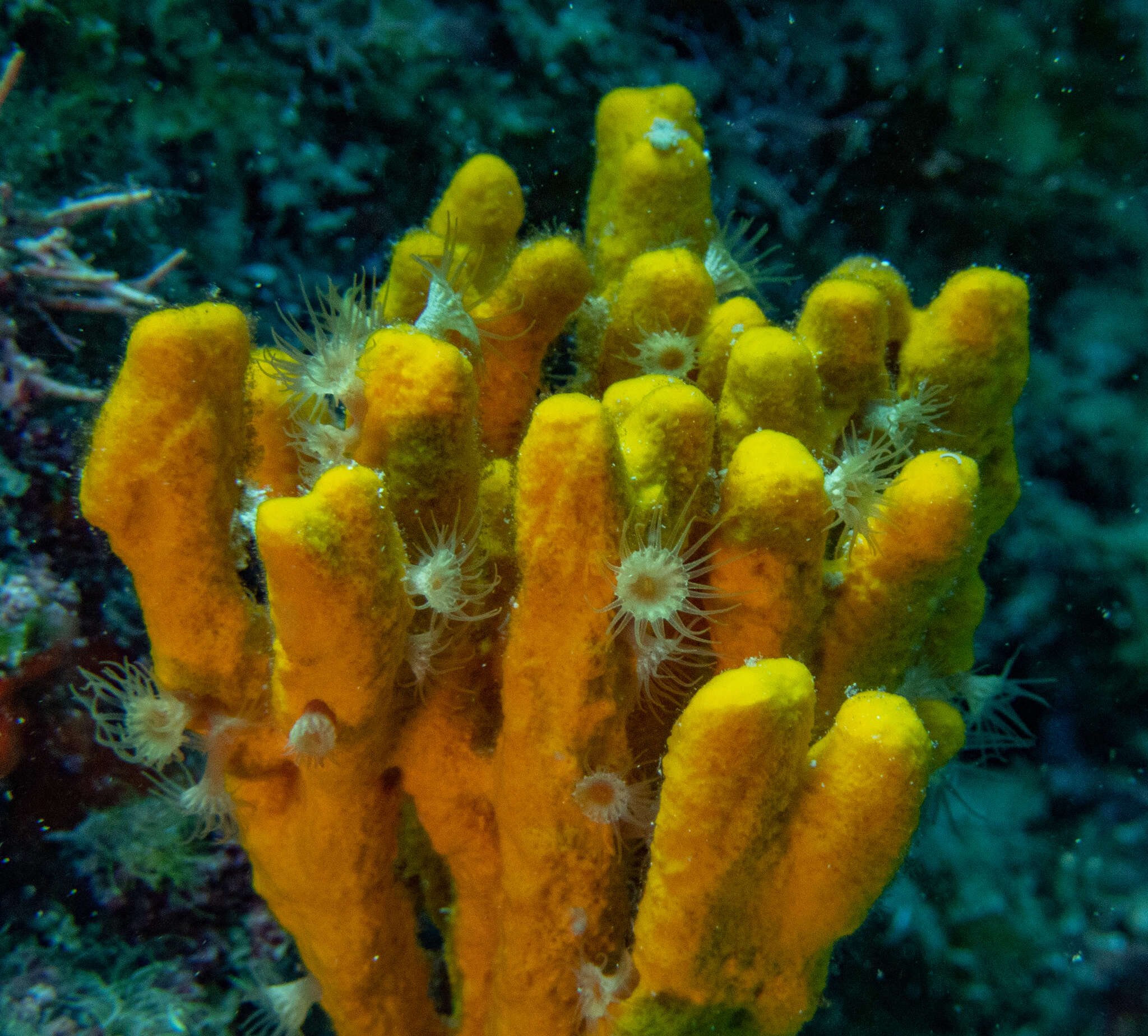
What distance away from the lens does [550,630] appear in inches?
62.7

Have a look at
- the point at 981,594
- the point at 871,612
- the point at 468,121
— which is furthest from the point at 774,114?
the point at 871,612

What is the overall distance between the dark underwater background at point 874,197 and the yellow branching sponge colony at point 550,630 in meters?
1.63

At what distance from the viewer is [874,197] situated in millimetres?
3688

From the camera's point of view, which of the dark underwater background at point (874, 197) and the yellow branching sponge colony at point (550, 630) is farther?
the dark underwater background at point (874, 197)

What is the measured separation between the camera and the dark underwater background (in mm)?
3305

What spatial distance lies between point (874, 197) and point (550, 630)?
10.1 feet

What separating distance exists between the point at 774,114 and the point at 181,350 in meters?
3.17

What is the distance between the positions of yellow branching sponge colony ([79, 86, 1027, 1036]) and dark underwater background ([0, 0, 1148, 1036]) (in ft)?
5.35

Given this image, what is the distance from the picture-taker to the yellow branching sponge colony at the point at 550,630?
1.52 metres

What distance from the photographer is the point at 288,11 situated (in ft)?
11.7

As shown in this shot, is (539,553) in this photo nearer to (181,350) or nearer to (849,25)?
(181,350)

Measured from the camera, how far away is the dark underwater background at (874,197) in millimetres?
3305

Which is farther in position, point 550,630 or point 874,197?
point 874,197

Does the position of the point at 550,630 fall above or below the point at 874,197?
below
